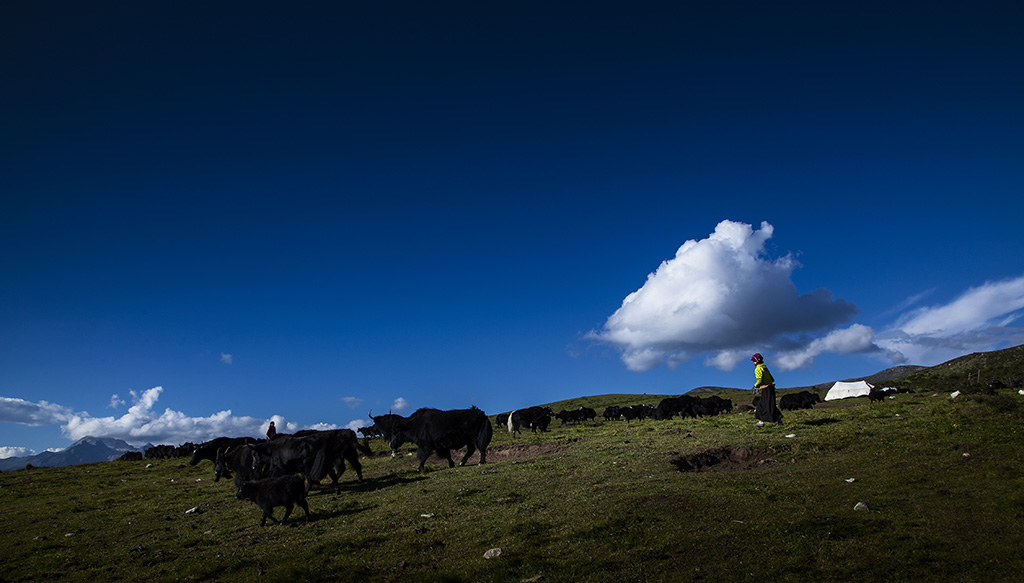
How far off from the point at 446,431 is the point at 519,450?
6853 millimetres

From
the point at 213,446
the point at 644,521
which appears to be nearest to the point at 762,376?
the point at 644,521

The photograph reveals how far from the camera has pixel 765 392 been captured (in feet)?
62.7

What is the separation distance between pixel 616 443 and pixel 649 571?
13.7 metres

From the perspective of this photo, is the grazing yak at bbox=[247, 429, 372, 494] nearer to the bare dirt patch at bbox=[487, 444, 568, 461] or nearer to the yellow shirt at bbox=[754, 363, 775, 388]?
the bare dirt patch at bbox=[487, 444, 568, 461]

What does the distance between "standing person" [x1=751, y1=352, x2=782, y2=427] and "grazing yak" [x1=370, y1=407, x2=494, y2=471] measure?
1032 cm

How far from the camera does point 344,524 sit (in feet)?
36.8

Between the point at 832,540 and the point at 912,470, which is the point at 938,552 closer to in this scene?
the point at 832,540

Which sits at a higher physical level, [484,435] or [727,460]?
[484,435]

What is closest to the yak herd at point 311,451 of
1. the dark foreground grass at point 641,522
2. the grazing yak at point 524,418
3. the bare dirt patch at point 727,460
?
the dark foreground grass at point 641,522

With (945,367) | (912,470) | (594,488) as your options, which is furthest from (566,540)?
(945,367)

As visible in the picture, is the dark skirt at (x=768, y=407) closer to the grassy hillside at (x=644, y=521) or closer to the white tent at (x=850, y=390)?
the grassy hillside at (x=644, y=521)

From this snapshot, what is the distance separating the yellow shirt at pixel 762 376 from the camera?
18.4 m

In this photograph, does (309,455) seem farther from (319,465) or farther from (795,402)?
(795,402)

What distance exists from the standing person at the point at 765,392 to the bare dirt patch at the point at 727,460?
394cm
